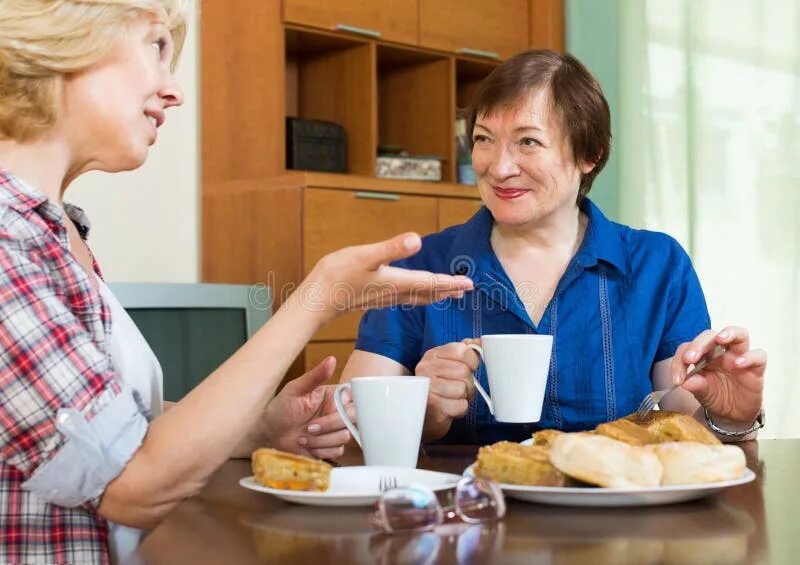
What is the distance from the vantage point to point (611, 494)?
0.97 m

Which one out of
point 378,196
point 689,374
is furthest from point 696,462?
point 378,196

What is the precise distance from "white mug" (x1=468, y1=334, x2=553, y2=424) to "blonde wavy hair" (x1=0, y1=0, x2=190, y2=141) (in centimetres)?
57

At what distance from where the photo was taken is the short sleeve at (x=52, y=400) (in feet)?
3.20

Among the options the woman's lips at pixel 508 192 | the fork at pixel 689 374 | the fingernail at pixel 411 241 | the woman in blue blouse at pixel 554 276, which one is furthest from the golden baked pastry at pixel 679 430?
the woman's lips at pixel 508 192

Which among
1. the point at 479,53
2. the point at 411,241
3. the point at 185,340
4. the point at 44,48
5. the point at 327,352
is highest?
the point at 479,53

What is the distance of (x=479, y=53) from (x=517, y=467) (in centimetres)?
288

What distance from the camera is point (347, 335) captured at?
3291 mm

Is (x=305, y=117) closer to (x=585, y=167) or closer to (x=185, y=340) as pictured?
(x=185, y=340)

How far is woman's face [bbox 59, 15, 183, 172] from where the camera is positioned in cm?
118

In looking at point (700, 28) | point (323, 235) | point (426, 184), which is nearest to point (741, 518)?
point (323, 235)

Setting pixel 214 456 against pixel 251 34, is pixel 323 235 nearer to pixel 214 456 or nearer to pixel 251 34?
pixel 251 34

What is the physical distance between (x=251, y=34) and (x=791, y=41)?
5.68ft

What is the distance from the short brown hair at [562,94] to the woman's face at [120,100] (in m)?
0.79

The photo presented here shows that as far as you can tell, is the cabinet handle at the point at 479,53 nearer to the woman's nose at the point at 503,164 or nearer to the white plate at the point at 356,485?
the woman's nose at the point at 503,164
